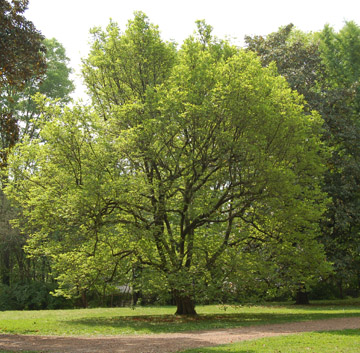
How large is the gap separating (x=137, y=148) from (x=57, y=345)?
8.81m

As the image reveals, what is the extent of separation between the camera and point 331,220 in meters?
28.1

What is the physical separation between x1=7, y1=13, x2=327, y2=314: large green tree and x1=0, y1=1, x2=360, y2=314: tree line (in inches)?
2.7

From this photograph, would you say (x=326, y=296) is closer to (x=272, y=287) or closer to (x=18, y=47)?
(x=272, y=287)

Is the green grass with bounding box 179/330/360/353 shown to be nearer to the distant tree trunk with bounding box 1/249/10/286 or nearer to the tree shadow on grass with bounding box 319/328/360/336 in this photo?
the tree shadow on grass with bounding box 319/328/360/336

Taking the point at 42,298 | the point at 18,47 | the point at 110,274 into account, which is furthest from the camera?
the point at 42,298

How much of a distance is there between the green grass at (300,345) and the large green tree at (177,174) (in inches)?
217

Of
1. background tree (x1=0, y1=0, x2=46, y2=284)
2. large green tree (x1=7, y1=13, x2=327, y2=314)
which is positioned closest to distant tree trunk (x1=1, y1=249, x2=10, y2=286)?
large green tree (x1=7, y1=13, x2=327, y2=314)

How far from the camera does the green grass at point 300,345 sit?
10.9 m

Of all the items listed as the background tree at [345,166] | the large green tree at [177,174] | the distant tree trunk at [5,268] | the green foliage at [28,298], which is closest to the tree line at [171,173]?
the large green tree at [177,174]

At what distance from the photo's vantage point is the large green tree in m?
18.1

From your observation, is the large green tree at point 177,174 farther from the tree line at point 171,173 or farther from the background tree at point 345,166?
the background tree at point 345,166

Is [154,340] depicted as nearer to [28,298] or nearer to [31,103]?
[28,298]

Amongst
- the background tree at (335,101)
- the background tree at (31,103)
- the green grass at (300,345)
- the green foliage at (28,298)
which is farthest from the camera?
the background tree at (31,103)

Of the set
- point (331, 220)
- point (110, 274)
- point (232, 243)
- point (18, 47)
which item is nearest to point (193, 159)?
point (232, 243)
